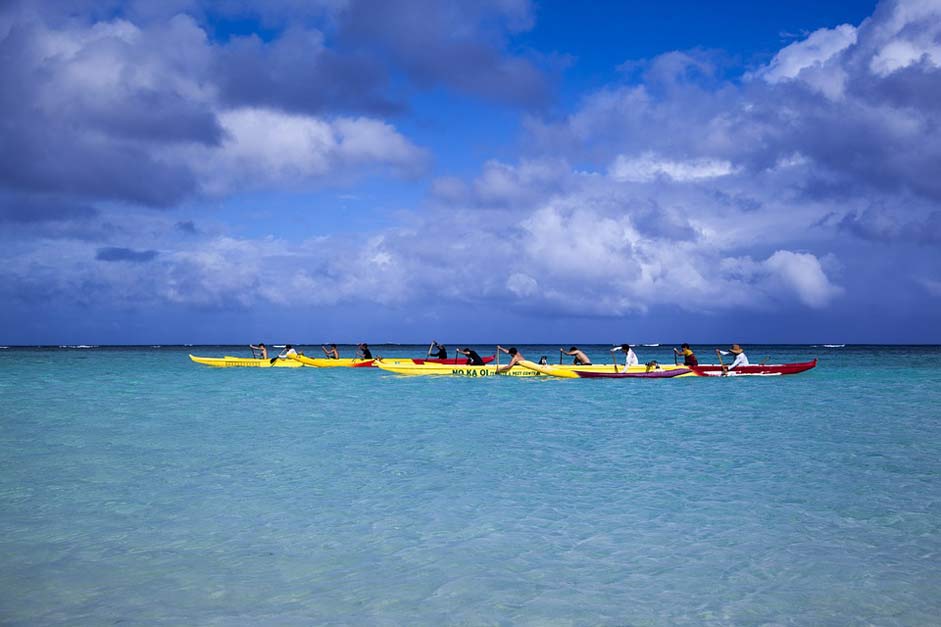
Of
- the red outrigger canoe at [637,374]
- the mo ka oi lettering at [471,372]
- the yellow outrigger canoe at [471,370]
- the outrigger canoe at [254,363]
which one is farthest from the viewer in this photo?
the outrigger canoe at [254,363]

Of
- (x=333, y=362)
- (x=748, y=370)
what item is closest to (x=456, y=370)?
(x=333, y=362)

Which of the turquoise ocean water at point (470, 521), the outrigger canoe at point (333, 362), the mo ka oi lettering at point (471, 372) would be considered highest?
the outrigger canoe at point (333, 362)

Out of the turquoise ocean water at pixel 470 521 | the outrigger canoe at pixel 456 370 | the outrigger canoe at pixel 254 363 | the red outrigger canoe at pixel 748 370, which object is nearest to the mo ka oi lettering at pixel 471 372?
the outrigger canoe at pixel 456 370

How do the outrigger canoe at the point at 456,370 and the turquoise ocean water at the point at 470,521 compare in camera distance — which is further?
the outrigger canoe at the point at 456,370

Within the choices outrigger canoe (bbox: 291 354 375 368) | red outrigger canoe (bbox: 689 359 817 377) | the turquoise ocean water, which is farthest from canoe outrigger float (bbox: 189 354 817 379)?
the turquoise ocean water

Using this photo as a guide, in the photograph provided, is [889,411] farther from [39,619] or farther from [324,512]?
[39,619]

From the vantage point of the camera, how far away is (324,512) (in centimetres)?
881

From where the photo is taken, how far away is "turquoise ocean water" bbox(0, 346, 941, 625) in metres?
5.74

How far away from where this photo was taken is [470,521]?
845 cm

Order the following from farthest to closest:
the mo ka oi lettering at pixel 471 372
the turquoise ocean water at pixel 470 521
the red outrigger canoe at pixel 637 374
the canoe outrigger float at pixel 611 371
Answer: the mo ka oi lettering at pixel 471 372 → the canoe outrigger float at pixel 611 371 → the red outrigger canoe at pixel 637 374 → the turquoise ocean water at pixel 470 521

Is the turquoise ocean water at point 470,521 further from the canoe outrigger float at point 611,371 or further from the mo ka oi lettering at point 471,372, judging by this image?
the mo ka oi lettering at point 471,372

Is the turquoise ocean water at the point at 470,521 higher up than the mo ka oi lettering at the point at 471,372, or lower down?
lower down

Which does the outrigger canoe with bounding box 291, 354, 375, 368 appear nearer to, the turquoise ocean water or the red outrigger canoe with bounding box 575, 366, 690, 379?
the red outrigger canoe with bounding box 575, 366, 690, 379

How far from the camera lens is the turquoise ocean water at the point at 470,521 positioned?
18.8 feet
